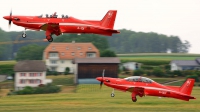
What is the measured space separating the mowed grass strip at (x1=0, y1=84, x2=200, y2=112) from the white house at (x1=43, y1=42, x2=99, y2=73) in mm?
52711

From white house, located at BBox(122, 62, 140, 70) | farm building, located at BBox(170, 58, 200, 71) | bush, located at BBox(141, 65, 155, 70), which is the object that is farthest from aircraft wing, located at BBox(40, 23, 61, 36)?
farm building, located at BBox(170, 58, 200, 71)

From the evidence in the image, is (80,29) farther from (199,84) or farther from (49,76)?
(49,76)

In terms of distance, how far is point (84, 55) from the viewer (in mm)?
168875

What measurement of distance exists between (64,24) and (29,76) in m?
84.1

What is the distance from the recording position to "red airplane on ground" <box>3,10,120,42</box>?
50688 millimetres

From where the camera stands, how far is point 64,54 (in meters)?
170

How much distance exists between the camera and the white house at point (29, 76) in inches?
5157

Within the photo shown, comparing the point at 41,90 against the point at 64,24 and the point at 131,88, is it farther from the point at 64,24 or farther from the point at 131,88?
the point at 64,24

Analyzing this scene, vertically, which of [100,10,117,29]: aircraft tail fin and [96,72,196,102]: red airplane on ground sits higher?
[100,10,117,29]: aircraft tail fin

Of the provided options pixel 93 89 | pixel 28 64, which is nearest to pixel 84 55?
pixel 28 64

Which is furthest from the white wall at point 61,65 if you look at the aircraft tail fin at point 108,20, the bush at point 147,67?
the aircraft tail fin at point 108,20

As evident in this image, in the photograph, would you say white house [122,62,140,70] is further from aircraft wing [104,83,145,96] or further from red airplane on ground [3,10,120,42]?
red airplane on ground [3,10,120,42]

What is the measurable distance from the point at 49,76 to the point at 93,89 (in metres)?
31.9

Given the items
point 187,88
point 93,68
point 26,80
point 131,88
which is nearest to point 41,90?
point 26,80
